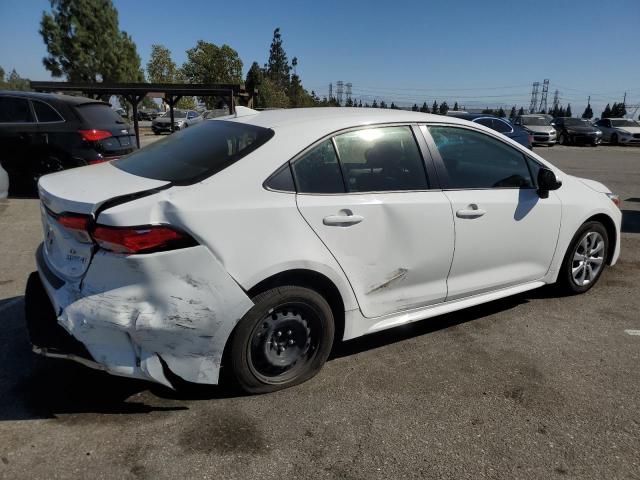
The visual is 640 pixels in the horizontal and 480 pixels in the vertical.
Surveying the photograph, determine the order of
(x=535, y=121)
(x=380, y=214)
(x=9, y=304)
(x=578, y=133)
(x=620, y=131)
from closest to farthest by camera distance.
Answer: (x=380, y=214) → (x=9, y=304) → (x=535, y=121) → (x=578, y=133) → (x=620, y=131)

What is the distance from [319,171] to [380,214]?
1.49 feet

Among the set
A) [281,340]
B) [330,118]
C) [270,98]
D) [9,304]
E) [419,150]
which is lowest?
→ [9,304]

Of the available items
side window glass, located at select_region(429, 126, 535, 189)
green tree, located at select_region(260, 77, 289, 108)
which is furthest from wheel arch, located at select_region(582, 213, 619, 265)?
green tree, located at select_region(260, 77, 289, 108)

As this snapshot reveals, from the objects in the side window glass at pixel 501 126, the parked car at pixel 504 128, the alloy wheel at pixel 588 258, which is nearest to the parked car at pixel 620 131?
the parked car at pixel 504 128

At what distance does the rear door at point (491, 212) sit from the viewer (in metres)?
3.46

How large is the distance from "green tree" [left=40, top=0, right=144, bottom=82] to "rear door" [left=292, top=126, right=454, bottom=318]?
50.2 meters

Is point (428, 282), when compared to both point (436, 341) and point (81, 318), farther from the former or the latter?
point (81, 318)

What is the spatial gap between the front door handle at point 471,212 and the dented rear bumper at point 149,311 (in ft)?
5.36

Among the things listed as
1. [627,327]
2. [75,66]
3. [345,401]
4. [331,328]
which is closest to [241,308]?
[331,328]

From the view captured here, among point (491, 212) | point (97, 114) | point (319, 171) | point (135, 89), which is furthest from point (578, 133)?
point (319, 171)

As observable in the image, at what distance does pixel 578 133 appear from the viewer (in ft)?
92.5

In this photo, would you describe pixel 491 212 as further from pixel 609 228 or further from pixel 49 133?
pixel 49 133

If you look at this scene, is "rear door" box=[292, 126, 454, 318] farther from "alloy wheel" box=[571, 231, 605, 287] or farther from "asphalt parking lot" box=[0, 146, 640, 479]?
"alloy wheel" box=[571, 231, 605, 287]

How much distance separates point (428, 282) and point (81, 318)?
2105 millimetres
